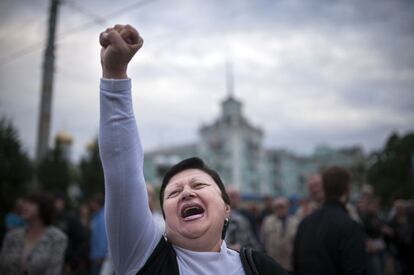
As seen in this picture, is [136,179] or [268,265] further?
[268,265]

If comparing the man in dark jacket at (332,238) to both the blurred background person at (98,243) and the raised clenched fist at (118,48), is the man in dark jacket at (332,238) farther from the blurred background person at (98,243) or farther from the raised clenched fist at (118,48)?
the blurred background person at (98,243)

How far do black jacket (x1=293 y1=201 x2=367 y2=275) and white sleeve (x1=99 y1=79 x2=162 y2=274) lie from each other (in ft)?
7.30

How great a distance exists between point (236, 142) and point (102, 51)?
57.1m

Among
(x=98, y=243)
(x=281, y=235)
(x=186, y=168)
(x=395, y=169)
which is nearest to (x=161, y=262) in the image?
(x=186, y=168)

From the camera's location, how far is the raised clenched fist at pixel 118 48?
113 centimetres

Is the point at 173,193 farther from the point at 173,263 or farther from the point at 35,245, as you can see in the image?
the point at 35,245

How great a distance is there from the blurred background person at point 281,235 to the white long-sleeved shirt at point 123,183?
4636 mm

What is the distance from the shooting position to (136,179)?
4.07 feet

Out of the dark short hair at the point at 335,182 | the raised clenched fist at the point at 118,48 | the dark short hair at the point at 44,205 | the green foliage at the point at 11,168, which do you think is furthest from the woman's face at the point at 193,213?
the green foliage at the point at 11,168

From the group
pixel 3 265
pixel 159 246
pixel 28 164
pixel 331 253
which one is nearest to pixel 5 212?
pixel 28 164

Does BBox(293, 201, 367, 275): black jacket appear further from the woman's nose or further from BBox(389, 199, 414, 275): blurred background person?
BBox(389, 199, 414, 275): blurred background person

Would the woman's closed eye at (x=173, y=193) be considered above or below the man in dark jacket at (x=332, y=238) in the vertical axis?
above

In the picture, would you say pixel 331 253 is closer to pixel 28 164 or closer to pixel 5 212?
pixel 5 212

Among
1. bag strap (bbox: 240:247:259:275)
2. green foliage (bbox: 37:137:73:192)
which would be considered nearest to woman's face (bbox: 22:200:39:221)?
bag strap (bbox: 240:247:259:275)
